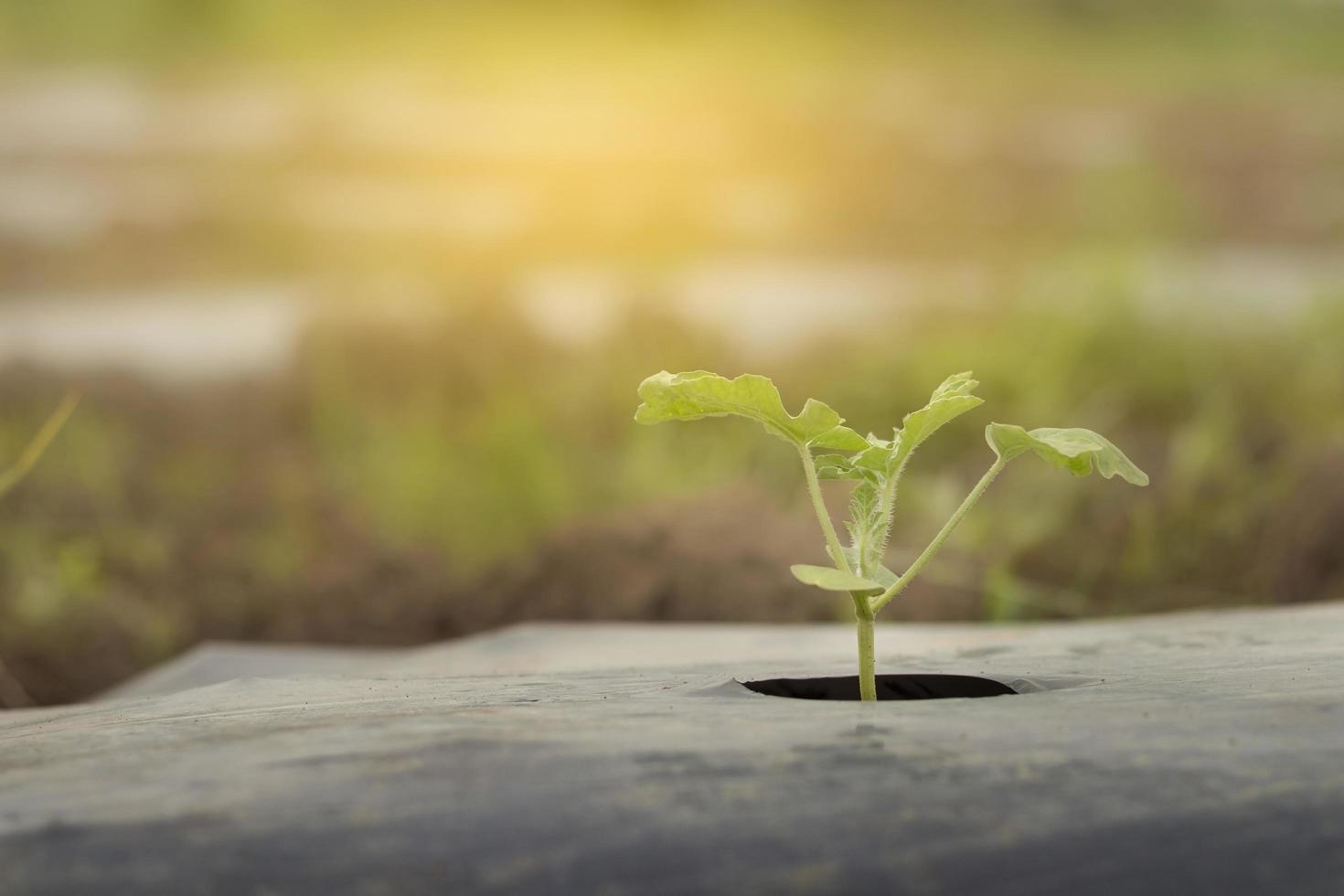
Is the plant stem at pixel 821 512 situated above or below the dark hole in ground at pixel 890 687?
above

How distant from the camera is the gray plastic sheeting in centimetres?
48

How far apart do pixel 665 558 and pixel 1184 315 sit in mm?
2083

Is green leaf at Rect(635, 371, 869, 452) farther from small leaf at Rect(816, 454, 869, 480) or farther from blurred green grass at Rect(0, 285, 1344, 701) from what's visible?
blurred green grass at Rect(0, 285, 1344, 701)

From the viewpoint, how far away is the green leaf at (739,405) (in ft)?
2.26

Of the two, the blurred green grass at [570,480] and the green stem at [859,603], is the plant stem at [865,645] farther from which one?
the blurred green grass at [570,480]

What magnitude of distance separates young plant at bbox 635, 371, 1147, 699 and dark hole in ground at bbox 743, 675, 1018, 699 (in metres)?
0.09

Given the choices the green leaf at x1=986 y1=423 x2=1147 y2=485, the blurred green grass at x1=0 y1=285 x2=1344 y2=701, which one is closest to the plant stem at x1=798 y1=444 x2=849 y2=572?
the green leaf at x1=986 y1=423 x2=1147 y2=485

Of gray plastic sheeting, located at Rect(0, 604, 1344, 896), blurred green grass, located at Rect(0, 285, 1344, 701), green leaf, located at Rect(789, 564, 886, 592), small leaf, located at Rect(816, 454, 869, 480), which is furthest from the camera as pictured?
blurred green grass, located at Rect(0, 285, 1344, 701)

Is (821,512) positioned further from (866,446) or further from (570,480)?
(570,480)

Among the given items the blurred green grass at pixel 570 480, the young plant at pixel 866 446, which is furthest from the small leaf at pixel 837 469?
the blurred green grass at pixel 570 480

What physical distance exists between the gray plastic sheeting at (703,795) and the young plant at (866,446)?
86 millimetres

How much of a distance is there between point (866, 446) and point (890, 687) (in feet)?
0.65

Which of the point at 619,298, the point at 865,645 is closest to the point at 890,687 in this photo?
the point at 865,645

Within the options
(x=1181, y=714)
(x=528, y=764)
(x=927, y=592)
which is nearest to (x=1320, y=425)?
(x=927, y=592)
